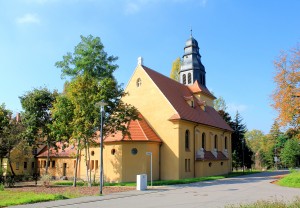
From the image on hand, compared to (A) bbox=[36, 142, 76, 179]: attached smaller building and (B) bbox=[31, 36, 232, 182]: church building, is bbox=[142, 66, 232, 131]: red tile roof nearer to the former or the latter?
(B) bbox=[31, 36, 232, 182]: church building

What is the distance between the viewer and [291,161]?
66000 mm

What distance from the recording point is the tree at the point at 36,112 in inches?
1321

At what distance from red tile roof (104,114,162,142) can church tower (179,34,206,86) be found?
14568mm

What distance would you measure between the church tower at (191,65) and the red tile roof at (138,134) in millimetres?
14568

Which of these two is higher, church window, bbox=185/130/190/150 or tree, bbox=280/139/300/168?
church window, bbox=185/130/190/150

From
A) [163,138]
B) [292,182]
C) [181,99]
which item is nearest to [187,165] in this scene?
[163,138]

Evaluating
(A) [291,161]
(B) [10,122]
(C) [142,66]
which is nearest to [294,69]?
(C) [142,66]

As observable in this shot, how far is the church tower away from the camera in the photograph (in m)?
45.7

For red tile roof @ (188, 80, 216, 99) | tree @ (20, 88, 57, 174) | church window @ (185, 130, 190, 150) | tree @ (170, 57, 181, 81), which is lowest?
church window @ (185, 130, 190, 150)

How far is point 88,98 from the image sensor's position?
2633cm

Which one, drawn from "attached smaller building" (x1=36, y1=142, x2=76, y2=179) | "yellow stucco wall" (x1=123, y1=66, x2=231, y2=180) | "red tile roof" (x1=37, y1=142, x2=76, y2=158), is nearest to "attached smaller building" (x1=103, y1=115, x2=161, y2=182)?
"yellow stucco wall" (x1=123, y1=66, x2=231, y2=180)

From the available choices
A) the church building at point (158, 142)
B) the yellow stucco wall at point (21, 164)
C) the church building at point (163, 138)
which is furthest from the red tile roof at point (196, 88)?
the yellow stucco wall at point (21, 164)

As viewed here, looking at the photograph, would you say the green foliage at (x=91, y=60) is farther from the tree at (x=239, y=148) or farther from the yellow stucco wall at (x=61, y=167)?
the tree at (x=239, y=148)

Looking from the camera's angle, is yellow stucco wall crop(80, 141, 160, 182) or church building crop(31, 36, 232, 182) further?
church building crop(31, 36, 232, 182)
